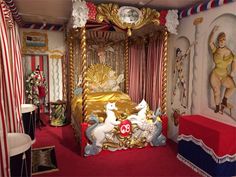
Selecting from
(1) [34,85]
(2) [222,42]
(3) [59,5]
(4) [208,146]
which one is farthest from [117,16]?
(1) [34,85]

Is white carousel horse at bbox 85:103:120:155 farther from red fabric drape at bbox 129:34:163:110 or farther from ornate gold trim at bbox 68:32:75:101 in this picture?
ornate gold trim at bbox 68:32:75:101

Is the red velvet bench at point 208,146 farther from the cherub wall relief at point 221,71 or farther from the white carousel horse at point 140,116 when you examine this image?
the white carousel horse at point 140,116

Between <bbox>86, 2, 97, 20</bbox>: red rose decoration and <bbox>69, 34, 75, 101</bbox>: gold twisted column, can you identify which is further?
<bbox>69, 34, 75, 101</bbox>: gold twisted column

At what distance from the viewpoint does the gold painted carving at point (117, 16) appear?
136 inches

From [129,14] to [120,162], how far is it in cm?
243

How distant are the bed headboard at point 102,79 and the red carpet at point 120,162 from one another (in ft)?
5.69

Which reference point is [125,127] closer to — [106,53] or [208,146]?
[208,146]

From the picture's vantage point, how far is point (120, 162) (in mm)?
3354

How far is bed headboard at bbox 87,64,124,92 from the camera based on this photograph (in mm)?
5481

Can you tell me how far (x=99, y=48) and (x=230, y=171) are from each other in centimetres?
400

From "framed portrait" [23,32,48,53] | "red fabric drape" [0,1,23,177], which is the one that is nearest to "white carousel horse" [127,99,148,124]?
"red fabric drape" [0,1,23,177]

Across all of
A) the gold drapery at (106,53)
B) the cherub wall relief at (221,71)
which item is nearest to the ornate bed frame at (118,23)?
the cherub wall relief at (221,71)

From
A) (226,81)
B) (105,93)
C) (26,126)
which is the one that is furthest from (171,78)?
(26,126)

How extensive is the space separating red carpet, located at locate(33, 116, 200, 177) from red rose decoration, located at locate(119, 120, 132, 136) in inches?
13.4
